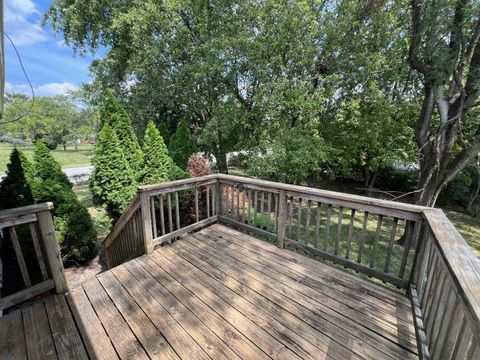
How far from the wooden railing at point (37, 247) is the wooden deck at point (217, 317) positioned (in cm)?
12

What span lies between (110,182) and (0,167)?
1638cm

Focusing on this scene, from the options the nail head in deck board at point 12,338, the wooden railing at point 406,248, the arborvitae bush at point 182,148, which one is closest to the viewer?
the wooden railing at point 406,248

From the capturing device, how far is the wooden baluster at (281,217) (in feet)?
9.80

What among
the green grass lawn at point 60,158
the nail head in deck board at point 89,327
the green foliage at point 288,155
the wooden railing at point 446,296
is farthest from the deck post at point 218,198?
the green grass lawn at point 60,158

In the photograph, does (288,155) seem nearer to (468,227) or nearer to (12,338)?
(12,338)

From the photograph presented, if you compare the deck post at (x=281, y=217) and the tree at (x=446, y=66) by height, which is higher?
the tree at (x=446, y=66)

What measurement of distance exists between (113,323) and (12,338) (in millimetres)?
681

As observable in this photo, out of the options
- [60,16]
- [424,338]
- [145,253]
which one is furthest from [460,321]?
[60,16]

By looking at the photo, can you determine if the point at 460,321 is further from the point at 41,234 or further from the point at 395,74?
the point at 395,74

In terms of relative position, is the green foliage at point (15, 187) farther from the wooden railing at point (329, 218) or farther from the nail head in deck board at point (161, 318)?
the wooden railing at point (329, 218)

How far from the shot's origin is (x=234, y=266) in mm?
2732

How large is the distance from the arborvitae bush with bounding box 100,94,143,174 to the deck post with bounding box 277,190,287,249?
3.50 metres

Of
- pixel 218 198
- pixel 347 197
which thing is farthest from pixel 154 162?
pixel 347 197

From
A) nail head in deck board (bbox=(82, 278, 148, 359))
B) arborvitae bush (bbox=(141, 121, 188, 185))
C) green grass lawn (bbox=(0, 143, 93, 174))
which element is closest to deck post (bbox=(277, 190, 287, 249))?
nail head in deck board (bbox=(82, 278, 148, 359))
